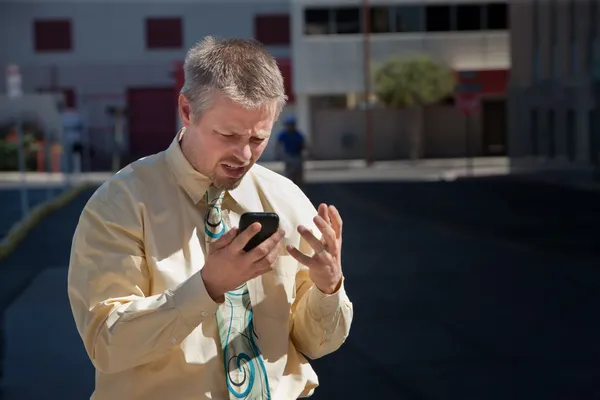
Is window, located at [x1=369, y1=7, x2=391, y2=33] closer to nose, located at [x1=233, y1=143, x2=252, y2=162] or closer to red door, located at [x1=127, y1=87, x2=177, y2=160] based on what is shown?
red door, located at [x1=127, y1=87, x2=177, y2=160]

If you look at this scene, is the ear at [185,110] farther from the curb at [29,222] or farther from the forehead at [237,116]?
the curb at [29,222]

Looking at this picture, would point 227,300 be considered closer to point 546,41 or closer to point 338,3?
point 546,41

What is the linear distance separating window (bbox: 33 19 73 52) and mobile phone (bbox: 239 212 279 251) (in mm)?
50058

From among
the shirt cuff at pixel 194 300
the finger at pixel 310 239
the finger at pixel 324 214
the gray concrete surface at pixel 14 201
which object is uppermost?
the finger at pixel 324 214

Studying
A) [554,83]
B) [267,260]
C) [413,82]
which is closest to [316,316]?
[267,260]

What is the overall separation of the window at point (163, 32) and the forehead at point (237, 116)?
49.3 m

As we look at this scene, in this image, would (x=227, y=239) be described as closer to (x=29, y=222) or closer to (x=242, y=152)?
(x=242, y=152)

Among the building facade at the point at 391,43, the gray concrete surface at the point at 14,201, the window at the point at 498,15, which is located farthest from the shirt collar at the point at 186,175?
the window at the point at 498,15

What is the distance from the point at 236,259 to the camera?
232 centimetres

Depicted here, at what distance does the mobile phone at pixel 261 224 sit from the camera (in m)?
2.33

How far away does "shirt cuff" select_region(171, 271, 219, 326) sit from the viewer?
2.39 m

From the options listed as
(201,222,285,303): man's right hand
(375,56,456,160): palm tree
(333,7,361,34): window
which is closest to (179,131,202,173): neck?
(201,222,285,303): man's right hand

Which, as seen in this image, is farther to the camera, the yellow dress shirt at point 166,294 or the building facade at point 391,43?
the building facade at point 391,43

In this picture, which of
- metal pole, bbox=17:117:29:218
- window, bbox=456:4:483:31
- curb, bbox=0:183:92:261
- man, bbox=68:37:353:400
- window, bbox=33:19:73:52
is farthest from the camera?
window, bbox=33:19:73:52
